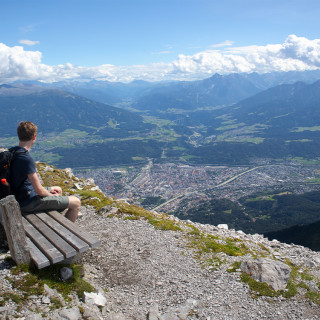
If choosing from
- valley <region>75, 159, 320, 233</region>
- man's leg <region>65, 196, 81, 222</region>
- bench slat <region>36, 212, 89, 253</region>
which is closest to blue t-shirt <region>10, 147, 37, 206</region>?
bench slat <region>36, 212, 89, 253</region>

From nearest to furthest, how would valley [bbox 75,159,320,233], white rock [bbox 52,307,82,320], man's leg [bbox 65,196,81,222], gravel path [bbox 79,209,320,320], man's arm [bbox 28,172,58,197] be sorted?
white rock [bbox 52,307,82,320] < gravel path [bbox 79,209,320,320] < man's arm [bbox 28,172,58,197] < man's leg [bbox 65,196,81,222] < valley [bbox 75,159,320,233]

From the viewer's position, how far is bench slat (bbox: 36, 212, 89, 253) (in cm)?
845

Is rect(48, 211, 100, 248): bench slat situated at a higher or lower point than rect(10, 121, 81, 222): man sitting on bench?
lower

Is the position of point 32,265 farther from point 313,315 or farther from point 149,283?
point 313,315

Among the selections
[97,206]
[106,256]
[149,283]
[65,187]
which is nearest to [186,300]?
[149,283]

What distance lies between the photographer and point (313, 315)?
896cm

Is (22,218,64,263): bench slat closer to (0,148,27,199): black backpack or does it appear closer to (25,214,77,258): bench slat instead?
(25,214,77,258): bench slat

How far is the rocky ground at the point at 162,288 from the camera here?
7.93 m

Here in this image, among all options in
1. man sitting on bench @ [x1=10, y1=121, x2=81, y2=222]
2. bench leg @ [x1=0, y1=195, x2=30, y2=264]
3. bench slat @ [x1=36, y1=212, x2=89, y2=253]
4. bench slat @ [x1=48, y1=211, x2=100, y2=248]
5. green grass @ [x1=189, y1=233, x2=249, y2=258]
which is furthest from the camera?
green grass @ [x1=189, y1=233, x2=249, y2=258]

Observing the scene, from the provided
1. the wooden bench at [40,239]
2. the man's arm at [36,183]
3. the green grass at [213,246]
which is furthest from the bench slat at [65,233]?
the green grass at [213,246]

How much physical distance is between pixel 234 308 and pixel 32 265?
684 centimetres

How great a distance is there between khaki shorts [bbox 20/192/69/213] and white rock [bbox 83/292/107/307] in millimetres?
3803

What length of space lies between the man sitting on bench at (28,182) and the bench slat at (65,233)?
481 millimetres

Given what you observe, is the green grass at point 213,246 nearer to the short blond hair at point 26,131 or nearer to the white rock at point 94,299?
the white rock at point 94,299
